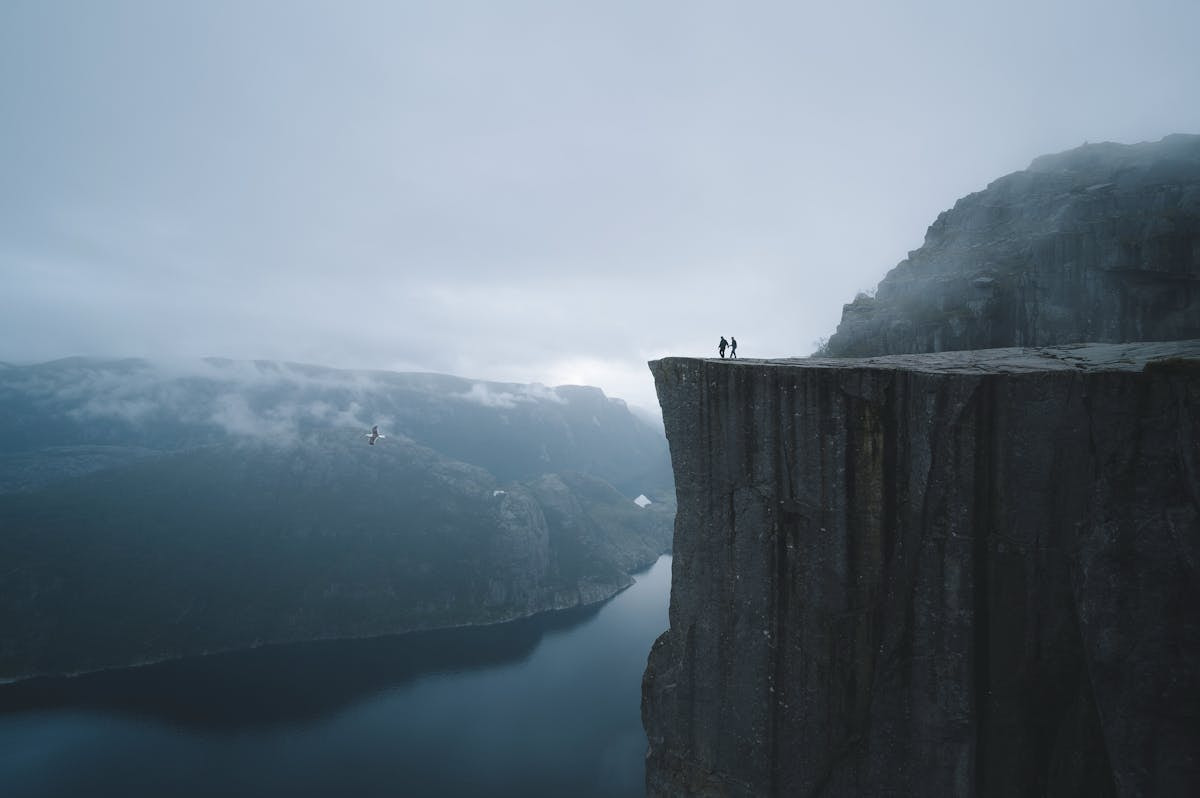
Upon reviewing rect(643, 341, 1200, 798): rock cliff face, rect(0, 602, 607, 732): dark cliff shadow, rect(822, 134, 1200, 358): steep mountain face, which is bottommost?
rect(0, 602, 607, 732): dark cliff shadow

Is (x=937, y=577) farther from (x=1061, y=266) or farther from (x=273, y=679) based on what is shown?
(x=273, y=679)

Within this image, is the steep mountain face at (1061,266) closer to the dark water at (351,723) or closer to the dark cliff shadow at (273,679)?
the dark water at (351,723)

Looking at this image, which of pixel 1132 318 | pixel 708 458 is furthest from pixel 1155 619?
pixel 1132 318

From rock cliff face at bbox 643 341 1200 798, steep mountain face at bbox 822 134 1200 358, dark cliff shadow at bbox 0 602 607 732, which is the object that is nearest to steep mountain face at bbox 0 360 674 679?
dark cliff shadow at bbox 0 602 607 732

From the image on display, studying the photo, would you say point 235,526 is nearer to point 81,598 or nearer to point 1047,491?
point 81,598

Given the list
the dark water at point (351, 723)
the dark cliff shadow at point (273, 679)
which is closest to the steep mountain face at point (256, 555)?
the dark cliff shadow at point (273, 679)

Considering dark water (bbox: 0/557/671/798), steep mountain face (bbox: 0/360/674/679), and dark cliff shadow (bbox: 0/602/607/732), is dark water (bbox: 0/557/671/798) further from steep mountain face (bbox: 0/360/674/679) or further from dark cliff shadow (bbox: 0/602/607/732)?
steep mountain face (bbox: 0/360/674/679)
